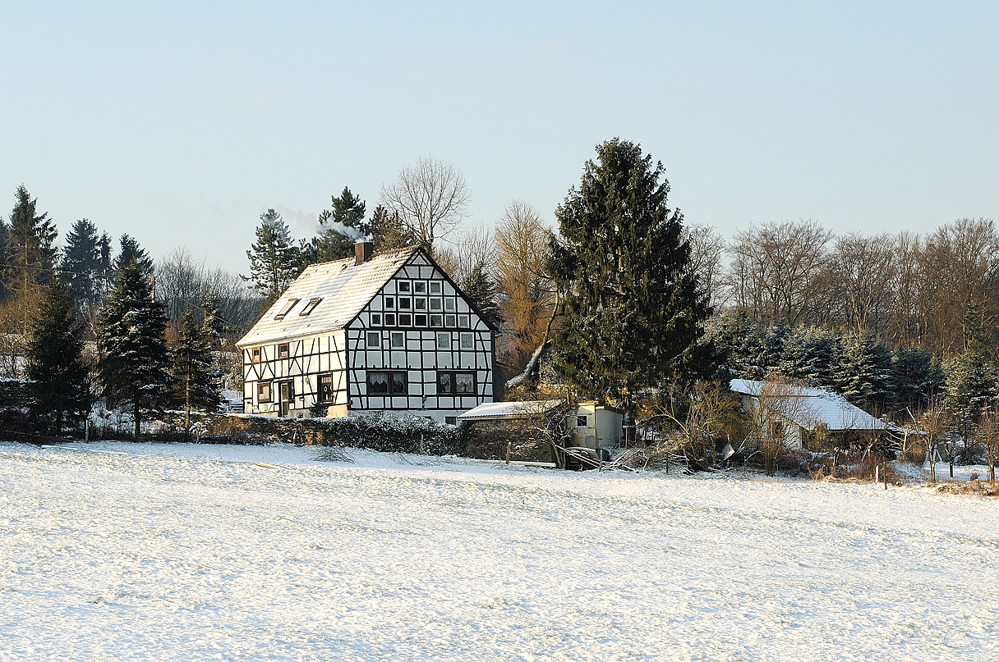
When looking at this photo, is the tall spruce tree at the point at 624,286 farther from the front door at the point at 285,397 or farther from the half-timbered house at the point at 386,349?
the front door at the point at 285,397

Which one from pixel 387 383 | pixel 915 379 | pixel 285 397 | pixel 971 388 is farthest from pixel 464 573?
pixel 915 379

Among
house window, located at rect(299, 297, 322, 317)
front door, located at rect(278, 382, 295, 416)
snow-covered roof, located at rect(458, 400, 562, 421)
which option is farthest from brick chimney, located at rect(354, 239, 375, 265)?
snow-covered roof, located at rect(458, 400, 562, 421)

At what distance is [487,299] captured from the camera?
68.1 meters

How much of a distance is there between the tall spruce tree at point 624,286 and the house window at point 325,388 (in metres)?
12.9

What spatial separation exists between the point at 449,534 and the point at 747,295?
196 ft

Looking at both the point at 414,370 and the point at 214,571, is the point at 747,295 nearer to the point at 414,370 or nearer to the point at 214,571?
the point at 414,370

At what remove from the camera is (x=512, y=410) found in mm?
42781

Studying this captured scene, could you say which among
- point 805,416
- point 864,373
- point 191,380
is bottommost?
point 805,416

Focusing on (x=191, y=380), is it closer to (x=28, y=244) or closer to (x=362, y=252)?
(x=362, y=252)

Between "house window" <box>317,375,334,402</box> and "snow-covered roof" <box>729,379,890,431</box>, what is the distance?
1852 cm

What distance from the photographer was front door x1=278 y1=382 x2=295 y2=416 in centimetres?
5612

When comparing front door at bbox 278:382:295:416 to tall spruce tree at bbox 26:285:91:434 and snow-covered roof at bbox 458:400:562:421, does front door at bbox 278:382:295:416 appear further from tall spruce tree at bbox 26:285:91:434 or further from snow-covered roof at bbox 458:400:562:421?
tall spruce tree at bbox 26:285:91:434

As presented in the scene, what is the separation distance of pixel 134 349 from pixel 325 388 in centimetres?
1360

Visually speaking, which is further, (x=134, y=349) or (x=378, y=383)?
(x=378, y=383)
